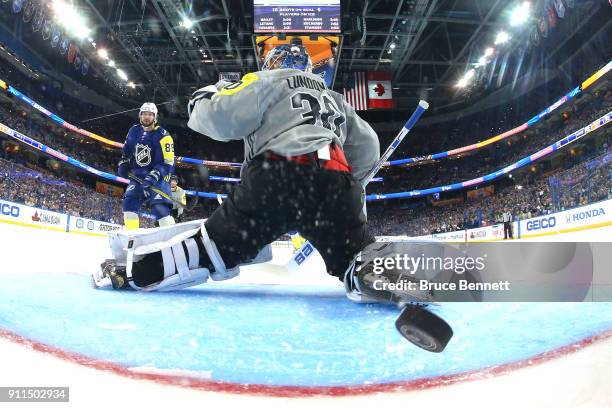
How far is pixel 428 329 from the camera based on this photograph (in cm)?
92

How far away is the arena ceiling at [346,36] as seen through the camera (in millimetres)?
11836

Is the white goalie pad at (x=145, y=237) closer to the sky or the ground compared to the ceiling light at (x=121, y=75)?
closer to the ground

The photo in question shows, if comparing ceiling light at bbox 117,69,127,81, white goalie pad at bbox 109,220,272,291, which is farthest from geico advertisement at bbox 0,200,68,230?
white goalie pad at bbox 109,220,272,291

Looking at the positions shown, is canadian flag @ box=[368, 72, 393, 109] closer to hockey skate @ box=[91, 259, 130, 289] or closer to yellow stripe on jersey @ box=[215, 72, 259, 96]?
yellow stripe on jersey @ box=[215, 72, 259, 96]

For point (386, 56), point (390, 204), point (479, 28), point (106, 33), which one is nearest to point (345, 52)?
point (386, 56)

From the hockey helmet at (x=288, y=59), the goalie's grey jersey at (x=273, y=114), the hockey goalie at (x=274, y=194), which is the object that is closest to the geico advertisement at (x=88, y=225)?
the hockey goalie at (x=274, y=194)

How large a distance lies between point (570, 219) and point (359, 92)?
887cm

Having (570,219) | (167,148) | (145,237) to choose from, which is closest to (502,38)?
(570,219)

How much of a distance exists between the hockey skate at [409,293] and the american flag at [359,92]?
44.9 feet

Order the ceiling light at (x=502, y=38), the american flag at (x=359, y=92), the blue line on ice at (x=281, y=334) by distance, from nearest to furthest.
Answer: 1. the blue line on ice at (x=281, y=334)
2. the ceiling light at (x=502, y=38)
3. the american flag at (x=359, y=92)

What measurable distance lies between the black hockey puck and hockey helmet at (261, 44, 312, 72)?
1.32 meters

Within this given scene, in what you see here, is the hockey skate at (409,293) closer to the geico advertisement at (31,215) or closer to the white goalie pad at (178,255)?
A: the white goalie pad at (178,255)

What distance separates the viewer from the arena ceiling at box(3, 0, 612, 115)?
11836 millimetres

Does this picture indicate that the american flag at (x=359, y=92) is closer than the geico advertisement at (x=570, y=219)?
No
